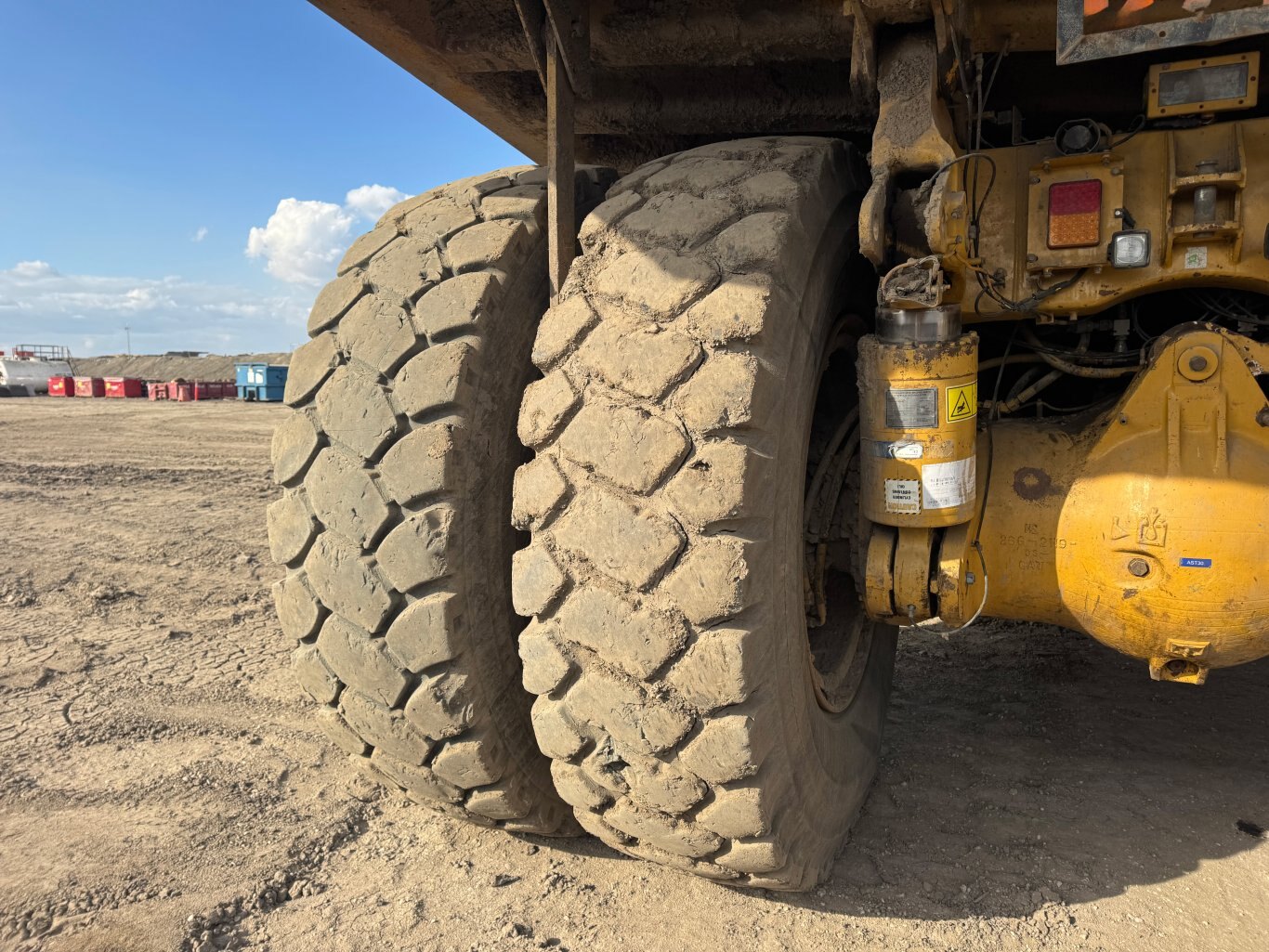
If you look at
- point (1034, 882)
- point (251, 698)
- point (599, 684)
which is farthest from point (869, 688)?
point (251, 698)

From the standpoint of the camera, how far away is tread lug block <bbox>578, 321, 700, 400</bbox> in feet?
5.47

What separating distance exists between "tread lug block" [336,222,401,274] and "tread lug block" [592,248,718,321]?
0.76 metres

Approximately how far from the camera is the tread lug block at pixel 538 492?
1733mm

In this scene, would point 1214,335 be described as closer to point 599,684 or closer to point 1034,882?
point 1034,882

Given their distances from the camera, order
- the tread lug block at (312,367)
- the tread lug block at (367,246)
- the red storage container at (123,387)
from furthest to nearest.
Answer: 1. the red storage container at (123,387)
2. the tread lug block at (367,246)
3. the tread lug block at (312,367)

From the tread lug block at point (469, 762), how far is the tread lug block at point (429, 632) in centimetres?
21

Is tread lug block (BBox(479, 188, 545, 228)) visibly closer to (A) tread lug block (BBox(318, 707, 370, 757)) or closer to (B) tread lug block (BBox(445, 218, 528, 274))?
(B) tread lug block (BBox(445, 218, 528, 274))

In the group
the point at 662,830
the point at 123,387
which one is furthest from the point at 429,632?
the point at 123,387

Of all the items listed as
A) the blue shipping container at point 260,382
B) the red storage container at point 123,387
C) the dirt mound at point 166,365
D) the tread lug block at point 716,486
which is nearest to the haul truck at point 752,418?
the tread lug block at point 716,486

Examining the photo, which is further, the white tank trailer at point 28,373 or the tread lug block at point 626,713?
the white tank trailer at point 28,373

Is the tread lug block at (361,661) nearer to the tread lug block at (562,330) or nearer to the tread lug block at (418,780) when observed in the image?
the tread lug block at (418,780)

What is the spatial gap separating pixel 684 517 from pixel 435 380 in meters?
0.70

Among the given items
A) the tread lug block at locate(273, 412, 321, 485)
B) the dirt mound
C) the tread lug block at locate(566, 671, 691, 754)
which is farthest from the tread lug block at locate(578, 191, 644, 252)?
the dirt mound

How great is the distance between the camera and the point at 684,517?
5.33 ft
